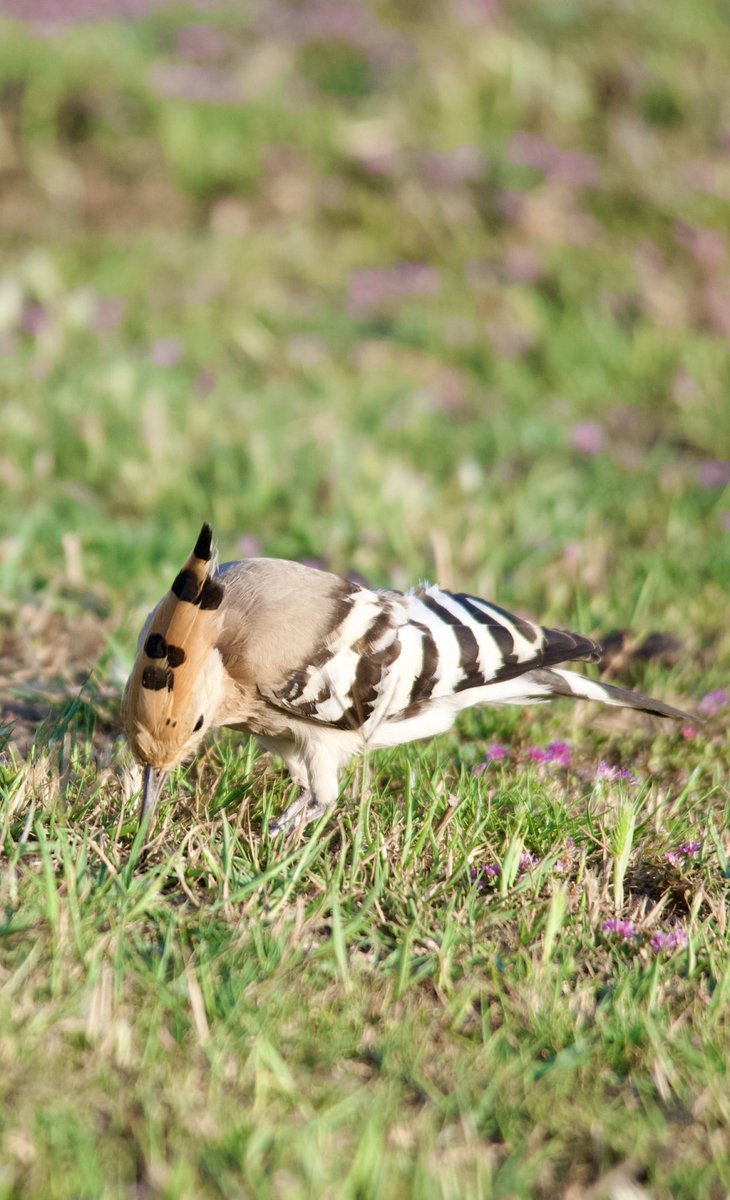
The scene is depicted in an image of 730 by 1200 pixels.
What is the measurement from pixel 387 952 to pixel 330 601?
3.03 ft

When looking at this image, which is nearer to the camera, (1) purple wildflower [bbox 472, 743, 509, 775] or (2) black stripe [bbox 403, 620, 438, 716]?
(2) black stripe [bbox 403, 620, 438, 716]

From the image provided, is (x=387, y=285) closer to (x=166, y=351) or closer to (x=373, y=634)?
(x=166, y=351)

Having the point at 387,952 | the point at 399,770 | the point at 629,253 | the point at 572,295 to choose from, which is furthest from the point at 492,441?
the point at 387,952

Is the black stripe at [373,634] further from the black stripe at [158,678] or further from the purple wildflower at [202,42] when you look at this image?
the purple wildflower at [202,42]

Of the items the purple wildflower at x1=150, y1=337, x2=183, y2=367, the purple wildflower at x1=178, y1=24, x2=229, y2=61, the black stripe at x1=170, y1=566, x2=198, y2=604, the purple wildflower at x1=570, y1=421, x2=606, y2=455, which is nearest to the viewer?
the black stripe at x1=170, y1=566, x2=198, y2=604

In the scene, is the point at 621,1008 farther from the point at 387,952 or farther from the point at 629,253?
the point at 629,253

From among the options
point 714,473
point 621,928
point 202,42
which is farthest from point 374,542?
point 202,42

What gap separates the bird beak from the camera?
3021 mm

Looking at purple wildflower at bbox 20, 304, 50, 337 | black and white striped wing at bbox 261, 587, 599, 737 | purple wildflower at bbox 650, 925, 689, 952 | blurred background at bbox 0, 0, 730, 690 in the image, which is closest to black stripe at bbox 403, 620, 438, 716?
black and white striped wing at bbox 261, 587, 599, 737

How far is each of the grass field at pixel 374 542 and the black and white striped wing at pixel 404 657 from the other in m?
0.24

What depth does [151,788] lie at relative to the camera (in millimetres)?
3047

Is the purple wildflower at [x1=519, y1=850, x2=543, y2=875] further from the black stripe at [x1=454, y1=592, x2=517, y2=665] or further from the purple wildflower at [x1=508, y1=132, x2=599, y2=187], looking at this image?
the purple wildflower at [x1=508, y1=132, x2=599, y2=187]

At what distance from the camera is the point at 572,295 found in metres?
7.48

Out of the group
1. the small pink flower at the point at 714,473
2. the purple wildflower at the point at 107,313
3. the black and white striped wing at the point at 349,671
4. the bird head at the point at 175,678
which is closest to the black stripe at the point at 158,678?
the bird head at the point at 175,678
